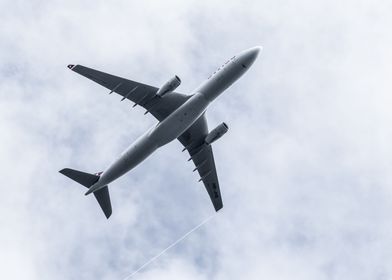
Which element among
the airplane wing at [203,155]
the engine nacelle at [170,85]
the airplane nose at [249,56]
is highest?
the engine nacelle at [170,85]

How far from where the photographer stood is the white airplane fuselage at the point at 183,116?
3696 inches

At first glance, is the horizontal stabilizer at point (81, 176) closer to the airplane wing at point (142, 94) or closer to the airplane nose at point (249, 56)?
the airplane wing at point (142, 94)

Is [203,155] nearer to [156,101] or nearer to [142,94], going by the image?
[156,101]

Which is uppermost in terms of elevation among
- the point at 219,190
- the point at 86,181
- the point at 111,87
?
the point at 111,87

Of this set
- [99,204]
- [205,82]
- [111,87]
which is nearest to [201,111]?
[205,82]

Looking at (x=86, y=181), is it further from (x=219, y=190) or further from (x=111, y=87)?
(x=219, y=190)

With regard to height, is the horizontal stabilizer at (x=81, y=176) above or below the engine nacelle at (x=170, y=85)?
below

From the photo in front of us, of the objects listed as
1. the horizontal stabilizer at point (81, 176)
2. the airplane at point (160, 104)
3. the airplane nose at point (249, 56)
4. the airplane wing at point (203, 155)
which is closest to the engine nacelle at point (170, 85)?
the airplane at point (160, 104)

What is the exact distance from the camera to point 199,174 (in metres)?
107

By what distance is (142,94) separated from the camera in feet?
318

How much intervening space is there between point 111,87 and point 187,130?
1282cm

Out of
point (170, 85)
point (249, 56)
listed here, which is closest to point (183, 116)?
point (170, 85)

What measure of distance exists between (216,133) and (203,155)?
635 cm

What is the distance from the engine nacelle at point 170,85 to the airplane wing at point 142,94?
1.91 meters
